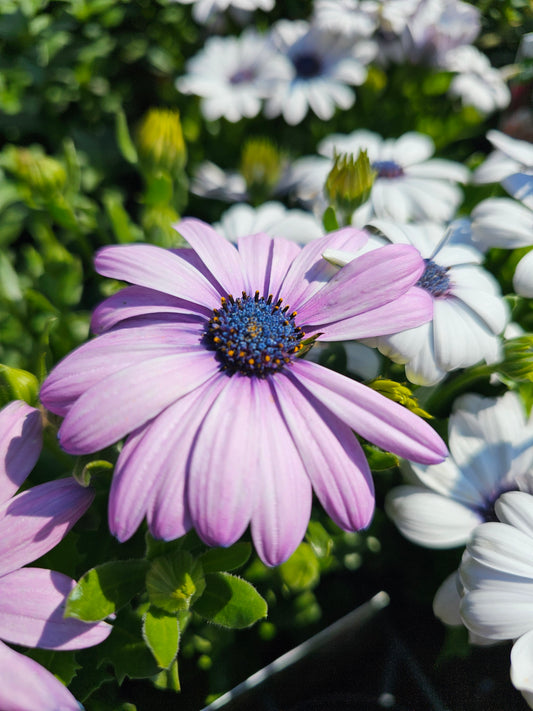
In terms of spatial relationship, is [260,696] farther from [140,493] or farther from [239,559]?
[140,493]

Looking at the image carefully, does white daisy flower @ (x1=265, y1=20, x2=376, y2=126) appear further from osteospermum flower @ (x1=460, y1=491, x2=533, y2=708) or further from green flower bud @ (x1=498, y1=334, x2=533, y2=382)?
osteospermum flower @ (x1=460, y1=491, x2=533, y2=708)

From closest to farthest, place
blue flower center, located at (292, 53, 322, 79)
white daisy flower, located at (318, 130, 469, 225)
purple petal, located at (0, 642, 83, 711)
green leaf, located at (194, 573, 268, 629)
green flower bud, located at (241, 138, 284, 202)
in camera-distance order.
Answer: purple petal, located at (0, 642, 83, 711) < green leaf, located at (194, 573, 268, 629) < white daisy flower, located at (318, 130, 469, 225) < green flower bud, located at (241, 138, 284, 202) < blue flower center, located at (292, 53, 322, 79)

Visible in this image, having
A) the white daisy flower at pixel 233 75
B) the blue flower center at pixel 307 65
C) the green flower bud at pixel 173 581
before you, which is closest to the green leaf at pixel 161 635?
the green flower bud at pixel 173 581

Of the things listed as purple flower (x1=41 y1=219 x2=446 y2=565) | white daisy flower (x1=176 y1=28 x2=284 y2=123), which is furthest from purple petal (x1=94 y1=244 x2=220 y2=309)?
white daisy flower (x1=176 y1=28 x2=284 y2=123)

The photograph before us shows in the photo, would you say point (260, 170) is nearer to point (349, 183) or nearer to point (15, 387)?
point (349, 183)

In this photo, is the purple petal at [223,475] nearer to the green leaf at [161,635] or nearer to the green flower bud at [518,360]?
the green leaf at [161,635]

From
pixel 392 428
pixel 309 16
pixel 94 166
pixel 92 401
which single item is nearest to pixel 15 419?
pixel 92 401

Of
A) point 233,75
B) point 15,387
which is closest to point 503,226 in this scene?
point 15,387

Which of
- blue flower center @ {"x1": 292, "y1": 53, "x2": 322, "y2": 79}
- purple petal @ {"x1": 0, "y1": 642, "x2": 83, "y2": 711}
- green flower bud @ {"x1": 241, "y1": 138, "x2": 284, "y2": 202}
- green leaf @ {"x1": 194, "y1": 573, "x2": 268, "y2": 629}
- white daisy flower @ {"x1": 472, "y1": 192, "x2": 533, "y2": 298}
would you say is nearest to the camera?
purple petal @ {"x1": 0, "y1": 642, "x2": 83, "y2": 711}
